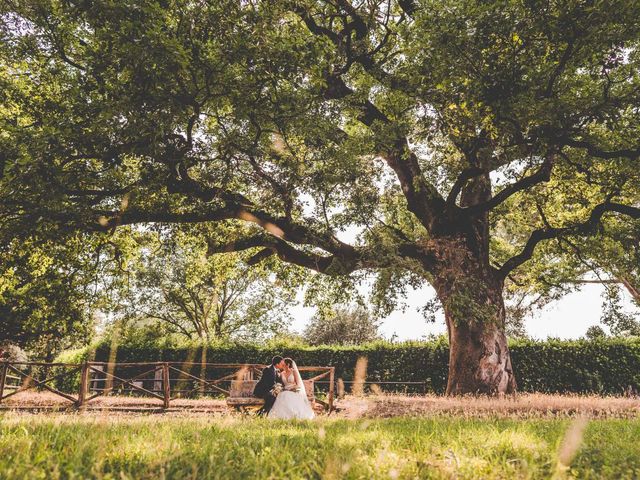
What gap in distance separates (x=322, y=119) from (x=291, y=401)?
705cm

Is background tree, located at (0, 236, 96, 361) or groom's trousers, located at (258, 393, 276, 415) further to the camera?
background tree, located at (0, 236, 96, 361)

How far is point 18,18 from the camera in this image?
1007 centimetres

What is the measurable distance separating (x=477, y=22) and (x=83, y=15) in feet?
25.4

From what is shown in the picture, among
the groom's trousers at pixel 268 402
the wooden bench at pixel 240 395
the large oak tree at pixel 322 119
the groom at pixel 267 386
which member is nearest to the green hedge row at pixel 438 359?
the large oak tree at pixel 322 119

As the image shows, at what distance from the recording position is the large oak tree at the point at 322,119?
8.13 m

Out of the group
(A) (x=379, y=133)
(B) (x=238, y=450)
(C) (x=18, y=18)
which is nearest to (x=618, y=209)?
(A) (x=379, y=133)

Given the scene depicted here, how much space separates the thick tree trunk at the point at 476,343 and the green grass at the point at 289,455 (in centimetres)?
853

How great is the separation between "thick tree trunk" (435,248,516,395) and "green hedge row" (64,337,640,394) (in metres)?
7.73

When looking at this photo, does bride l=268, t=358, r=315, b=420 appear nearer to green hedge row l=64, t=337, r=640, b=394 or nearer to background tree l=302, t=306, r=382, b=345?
green hedge row l=64, t=337, r=640, b=394

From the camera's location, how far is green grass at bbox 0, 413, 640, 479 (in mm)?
2781

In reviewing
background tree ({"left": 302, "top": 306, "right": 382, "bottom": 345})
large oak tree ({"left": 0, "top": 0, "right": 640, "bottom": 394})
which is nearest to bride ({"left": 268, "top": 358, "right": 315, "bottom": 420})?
large oak tree ({"left": 0, "top": 0, "right": 640, "bottom": 394})

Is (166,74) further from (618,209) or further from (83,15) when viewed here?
(618,209)

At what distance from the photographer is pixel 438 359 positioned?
822 inches

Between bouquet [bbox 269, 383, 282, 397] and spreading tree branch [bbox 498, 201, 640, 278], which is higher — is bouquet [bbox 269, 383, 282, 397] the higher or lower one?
the lower one
